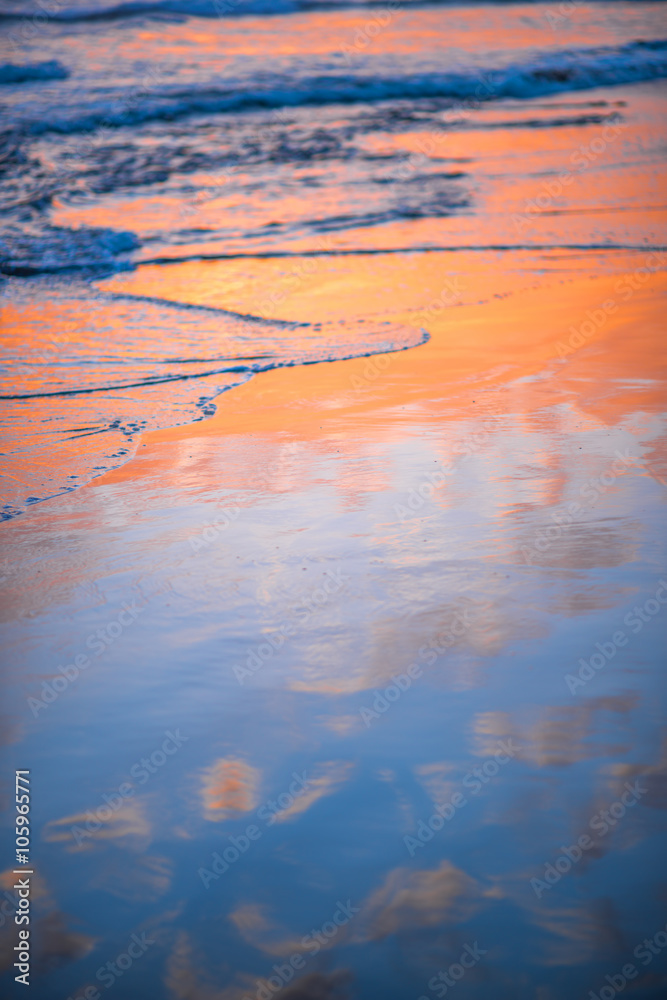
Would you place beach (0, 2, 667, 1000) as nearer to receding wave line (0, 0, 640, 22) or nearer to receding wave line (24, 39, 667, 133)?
receding wave line (24, 39, 667, 133)

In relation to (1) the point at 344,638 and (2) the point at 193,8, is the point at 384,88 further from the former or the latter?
(1) the point at 344,638

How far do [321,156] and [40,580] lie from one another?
11.2 metres

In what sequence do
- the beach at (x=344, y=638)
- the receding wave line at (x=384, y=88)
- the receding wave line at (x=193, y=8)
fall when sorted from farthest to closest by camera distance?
the receding wave line at (x=193, y=8)
the receding wave line at (x=384, y=88)
the beach at (x=344, y=638)

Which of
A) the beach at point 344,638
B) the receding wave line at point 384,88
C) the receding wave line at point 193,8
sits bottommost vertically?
the beach at point 344,638

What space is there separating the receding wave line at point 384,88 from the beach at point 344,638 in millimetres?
12572

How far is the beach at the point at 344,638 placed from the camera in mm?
1462

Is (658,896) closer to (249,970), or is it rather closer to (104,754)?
(249,970)

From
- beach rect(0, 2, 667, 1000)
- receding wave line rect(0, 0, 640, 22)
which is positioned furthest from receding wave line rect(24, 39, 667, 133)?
beach rect(0, 2, 667, 1000)

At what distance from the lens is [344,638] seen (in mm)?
2191

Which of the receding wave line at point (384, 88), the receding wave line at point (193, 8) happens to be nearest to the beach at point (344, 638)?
the receding wave line at point (384, 88)

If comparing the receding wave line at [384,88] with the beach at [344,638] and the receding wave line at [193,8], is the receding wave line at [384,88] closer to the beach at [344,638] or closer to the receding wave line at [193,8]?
the receding wave line at [193,8]

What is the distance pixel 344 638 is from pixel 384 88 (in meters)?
18.7

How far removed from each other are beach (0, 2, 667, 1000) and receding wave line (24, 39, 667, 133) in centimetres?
1257

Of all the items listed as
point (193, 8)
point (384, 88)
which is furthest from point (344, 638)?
point (193, 8)
